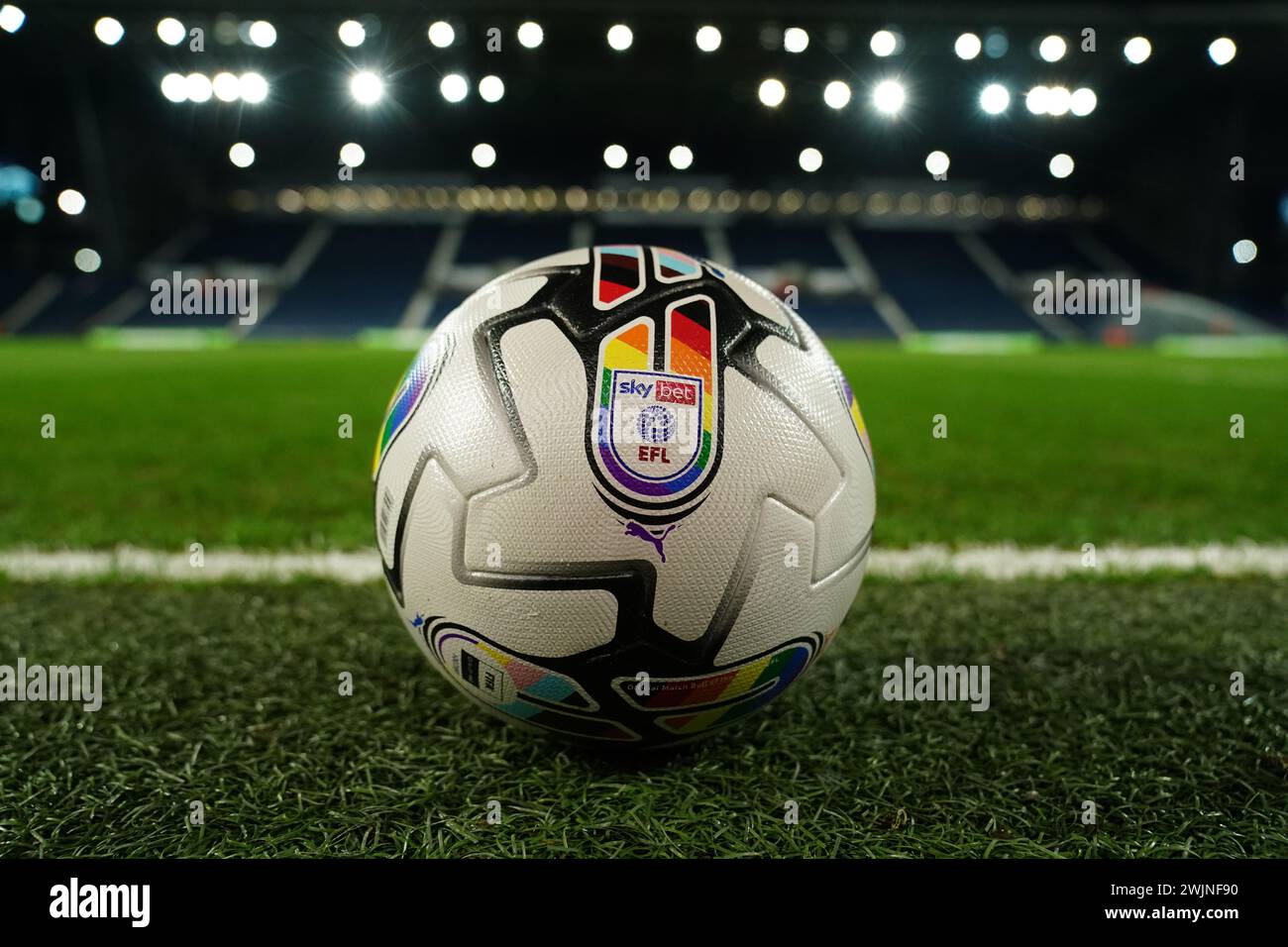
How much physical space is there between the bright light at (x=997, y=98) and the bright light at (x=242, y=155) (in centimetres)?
2496

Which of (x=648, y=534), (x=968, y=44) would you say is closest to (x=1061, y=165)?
(x=968, y=44)

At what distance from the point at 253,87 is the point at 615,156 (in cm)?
1350

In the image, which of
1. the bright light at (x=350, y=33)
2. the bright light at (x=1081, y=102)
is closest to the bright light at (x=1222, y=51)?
the bright light at (x=1081, y=102)

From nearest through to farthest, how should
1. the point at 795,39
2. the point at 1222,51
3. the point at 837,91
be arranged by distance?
the point at 795,39 → the point at 837,91 → the point at 1222,51

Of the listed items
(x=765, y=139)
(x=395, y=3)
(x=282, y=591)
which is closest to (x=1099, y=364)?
(x=395, y=3)

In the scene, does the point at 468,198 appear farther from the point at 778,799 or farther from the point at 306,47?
the point at 778,799

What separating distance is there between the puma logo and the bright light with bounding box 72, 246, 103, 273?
117 ft

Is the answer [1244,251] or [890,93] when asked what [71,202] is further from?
[1244,251]

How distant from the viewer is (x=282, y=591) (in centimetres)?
303

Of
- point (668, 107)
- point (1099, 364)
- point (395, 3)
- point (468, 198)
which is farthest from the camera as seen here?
point (468, 198)

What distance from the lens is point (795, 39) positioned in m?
15.4

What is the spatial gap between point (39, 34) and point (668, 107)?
58.3 feet

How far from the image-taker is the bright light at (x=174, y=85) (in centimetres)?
2544

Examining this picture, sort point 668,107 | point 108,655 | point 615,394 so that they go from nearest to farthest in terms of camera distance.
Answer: point 615,394
point 108,655
point 668,107
